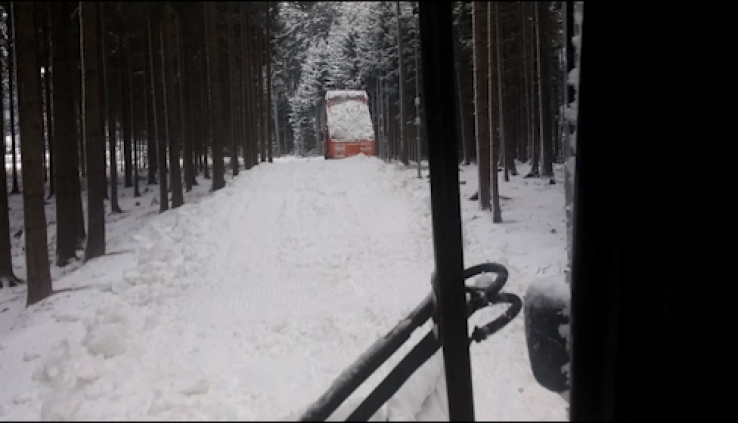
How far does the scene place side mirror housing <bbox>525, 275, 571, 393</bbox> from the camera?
1.28 metres

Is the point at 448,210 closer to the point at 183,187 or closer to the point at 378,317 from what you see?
the point at 378,317

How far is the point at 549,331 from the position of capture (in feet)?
4.31

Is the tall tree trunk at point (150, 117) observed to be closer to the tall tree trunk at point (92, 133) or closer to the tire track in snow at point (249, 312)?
the tall tree trunk at point (92, 133)

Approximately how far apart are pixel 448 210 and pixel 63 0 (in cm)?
1234

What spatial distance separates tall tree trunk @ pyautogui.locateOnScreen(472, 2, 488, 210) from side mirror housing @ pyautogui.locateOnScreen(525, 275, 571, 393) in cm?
107

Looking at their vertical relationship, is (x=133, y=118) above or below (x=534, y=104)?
above

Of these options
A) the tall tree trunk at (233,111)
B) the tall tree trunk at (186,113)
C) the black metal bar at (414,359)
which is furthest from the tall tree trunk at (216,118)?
the black metal bar at (414,359)

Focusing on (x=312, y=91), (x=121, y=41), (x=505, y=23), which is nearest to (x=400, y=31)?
(x=312, y=91)

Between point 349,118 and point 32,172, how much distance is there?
553 cm

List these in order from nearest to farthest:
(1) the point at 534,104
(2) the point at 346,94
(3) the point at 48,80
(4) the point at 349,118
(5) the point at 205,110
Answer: (2) the point at 346,94 → (1) the point at 534,104 → (4) the point at 349,118 → (5) the point at 205,110 → (3) the point at 48,80

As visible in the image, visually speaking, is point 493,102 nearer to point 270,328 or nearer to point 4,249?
point 270,328

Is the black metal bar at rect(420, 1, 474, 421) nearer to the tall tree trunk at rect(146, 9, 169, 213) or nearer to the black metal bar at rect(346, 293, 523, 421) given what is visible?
the black metal bar at rect(346, 293, 523, 421)

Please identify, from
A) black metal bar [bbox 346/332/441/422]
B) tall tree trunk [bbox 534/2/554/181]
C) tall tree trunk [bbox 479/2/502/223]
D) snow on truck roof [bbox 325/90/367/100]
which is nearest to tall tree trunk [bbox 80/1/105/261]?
tall tree trunk [bbox 479/2/502/223]

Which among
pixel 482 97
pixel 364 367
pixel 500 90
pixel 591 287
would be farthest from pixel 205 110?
pixel 591 287
